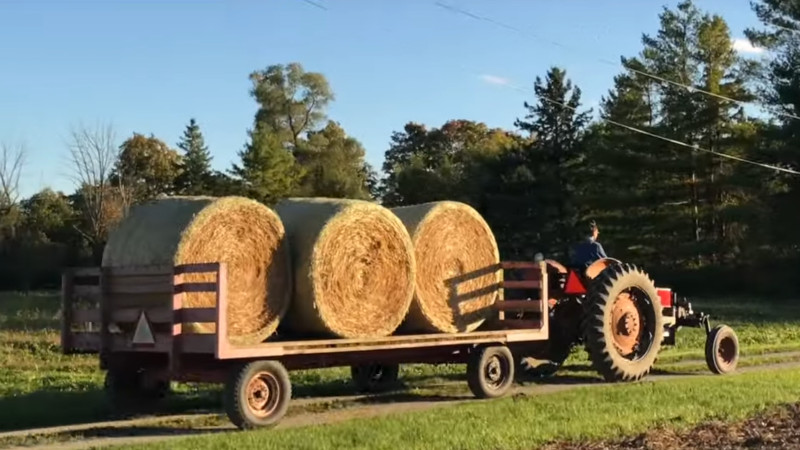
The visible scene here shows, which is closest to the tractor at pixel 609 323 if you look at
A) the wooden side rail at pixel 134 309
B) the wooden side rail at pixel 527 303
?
the wooden side rail at pixel 527 303

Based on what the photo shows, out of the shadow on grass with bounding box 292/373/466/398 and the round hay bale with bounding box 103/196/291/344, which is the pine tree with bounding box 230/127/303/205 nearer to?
the shadow on grass with bounding box 292/373/466/398

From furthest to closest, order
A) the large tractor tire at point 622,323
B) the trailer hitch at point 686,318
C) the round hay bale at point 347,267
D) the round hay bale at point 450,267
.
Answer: the trailer hitch at point 686,318 < the large tractor tire at point 622,323 < the round hay bale at point 450,267 < the round hay bale at point 347,267

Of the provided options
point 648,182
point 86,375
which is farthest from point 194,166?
point 86,375

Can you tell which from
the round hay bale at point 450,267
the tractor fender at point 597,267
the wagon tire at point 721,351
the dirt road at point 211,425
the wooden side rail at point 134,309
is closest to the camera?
the dirt road at point 211,425

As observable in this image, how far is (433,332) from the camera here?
41.9ft

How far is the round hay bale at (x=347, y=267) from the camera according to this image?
37.1ft

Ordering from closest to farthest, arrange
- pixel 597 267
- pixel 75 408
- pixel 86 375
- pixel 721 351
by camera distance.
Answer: pixel 75 408, pixel 597 267, pixel 86 375, pixel 721 351

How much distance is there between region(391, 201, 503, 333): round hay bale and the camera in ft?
41.7

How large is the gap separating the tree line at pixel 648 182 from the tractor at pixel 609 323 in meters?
28.8

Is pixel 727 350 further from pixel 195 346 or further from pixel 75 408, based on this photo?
pixel 75 408

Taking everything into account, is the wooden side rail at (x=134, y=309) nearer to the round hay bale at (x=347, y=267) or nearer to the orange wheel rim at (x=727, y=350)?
the round hay bale at (x=347, y=267)

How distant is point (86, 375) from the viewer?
Result: 1537cm

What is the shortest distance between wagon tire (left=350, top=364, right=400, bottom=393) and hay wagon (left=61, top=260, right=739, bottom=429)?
2 centimetres

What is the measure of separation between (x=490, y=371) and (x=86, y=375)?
6258mm
